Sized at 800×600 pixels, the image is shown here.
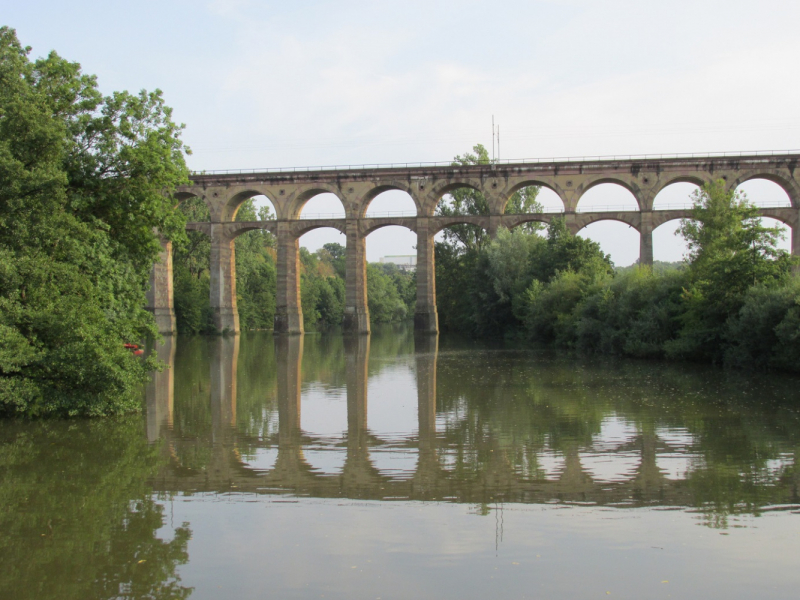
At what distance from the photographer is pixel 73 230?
45.9ft

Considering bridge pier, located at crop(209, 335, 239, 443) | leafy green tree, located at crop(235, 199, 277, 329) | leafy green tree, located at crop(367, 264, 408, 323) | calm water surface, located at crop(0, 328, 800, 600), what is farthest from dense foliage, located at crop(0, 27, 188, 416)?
leafy green tree, located at crop(367, 264, 408, 323)

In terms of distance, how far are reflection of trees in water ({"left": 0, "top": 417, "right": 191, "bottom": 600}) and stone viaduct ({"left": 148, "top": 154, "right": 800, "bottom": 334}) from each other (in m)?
37.7

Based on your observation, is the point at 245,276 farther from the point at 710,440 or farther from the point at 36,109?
the point at 710,440

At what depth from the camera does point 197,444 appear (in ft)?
36.4

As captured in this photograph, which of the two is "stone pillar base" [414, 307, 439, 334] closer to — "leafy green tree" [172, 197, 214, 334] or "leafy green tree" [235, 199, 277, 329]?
"leafy green tree" [172, 197, 214, 334]

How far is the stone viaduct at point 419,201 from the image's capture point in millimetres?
44750

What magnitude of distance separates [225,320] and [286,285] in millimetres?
4806

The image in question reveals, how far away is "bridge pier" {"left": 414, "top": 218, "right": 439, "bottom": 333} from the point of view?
47781 millimetres

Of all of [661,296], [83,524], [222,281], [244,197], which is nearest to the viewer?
[83,524]

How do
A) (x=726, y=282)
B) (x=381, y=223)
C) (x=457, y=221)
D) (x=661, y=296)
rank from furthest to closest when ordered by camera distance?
(x=381, y=223) < (x=457, y=221) < (x=661, y=296) < (x=726, y=282)

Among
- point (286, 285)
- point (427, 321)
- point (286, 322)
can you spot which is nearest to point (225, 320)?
point (286, 322)

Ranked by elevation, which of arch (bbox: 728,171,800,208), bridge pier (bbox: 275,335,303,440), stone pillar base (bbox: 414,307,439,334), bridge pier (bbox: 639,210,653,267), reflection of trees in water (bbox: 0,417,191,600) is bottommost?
reflection of trees in water (bbox: 0,417,191,600)

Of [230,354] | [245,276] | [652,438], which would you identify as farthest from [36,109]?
[245,276]

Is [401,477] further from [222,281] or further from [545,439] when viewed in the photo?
[222,281]
